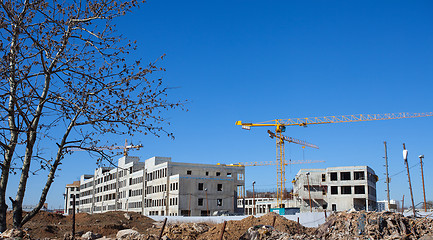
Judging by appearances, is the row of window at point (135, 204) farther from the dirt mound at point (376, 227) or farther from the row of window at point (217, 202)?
the dirt mound at point (376, 227)

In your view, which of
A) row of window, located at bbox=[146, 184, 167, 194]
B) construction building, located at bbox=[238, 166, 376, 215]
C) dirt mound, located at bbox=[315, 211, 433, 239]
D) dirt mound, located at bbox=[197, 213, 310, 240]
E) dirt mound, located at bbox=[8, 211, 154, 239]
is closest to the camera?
dirt mound, located at bbox=[315, 211, 433, 239]

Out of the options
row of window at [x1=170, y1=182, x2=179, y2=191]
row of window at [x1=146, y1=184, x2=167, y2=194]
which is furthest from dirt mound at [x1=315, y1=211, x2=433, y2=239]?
row of window at [x1=146, y1=184, x2=167, y2=194]

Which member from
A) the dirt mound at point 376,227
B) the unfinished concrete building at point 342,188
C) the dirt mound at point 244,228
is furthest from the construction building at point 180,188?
the dirt mound at point 376,227

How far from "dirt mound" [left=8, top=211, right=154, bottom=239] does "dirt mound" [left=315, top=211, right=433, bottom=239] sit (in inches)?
797

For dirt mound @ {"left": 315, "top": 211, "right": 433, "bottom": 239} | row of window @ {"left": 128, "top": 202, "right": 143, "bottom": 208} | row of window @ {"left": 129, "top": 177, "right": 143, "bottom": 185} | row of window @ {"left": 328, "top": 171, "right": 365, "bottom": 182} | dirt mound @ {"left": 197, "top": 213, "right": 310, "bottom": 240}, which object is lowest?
row of window @ {"left": 128, "top": 202, "right": 143, "bottom": 208}

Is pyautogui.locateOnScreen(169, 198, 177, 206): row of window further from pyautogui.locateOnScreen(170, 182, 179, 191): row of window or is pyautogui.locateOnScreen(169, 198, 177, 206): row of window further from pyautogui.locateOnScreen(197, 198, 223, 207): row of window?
pyautogui.locateOnScreen(197, 198, 223, 207): row of window

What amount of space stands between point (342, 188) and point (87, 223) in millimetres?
56549

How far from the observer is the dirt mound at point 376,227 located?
25.0m

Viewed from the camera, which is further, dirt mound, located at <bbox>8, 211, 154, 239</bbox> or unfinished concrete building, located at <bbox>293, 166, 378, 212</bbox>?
unfinished concrete building, located at <bbox>293, 166, 378, 212</bbox>

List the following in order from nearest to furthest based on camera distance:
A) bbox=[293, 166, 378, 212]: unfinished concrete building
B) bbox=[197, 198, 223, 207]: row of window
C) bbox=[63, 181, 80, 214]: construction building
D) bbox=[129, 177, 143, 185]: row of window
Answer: bbox=[197, 198, 223, 207]: row of window → bbox=[293, 166, 378, 212]: unfinished concrete building → bbox=[129, 177, 143, 185]: row of window → bbox=[63, 181, 80, 214]: construction building

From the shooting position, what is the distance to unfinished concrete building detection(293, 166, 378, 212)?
8439 centimetres

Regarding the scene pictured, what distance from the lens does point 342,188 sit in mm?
86188

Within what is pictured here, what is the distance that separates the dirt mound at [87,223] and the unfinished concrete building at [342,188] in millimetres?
41690

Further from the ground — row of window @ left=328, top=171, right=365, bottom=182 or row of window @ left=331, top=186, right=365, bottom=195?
row of window @ left=328, top=171, right=365, bottom=182
